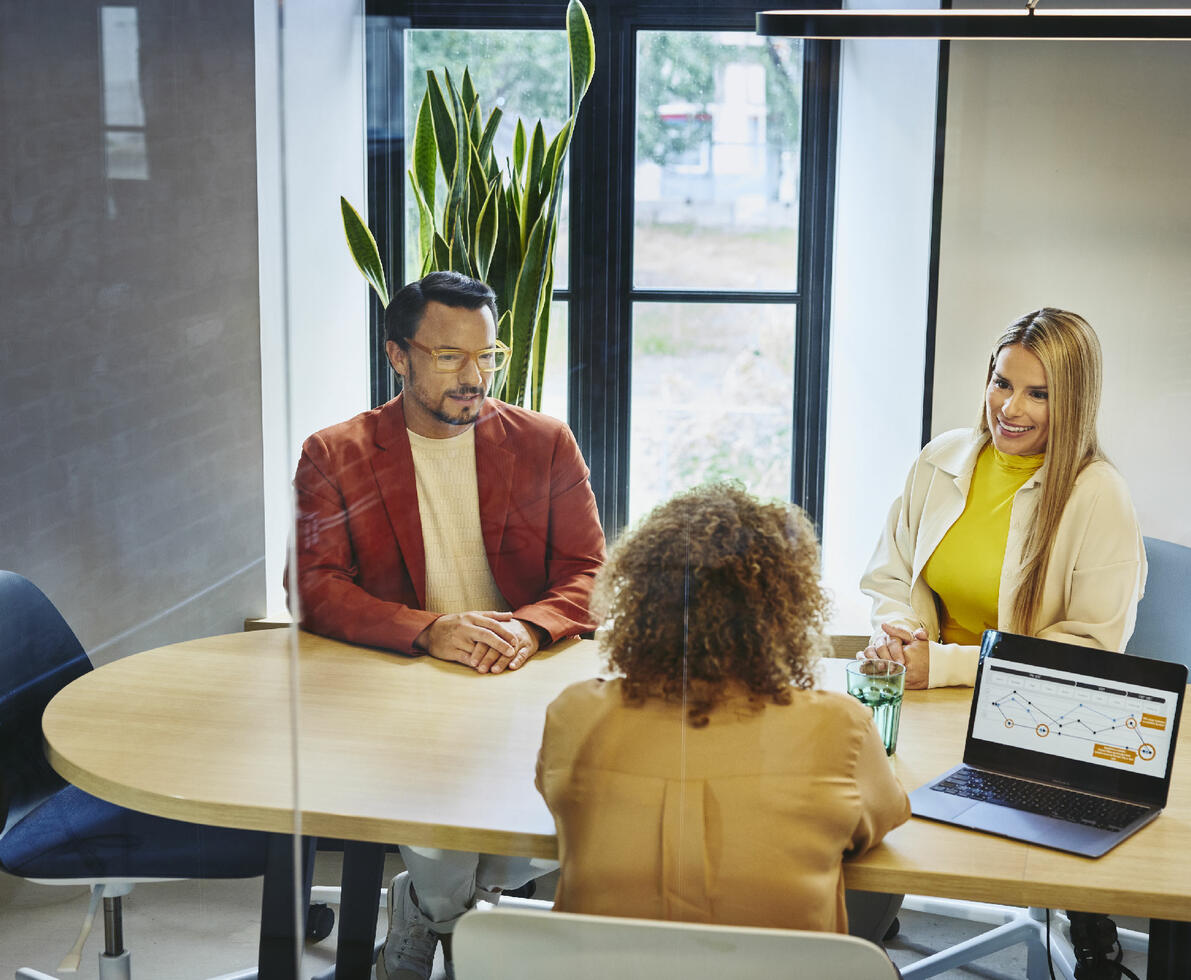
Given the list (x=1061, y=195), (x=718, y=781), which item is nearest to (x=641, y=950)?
(x=718, y=781)

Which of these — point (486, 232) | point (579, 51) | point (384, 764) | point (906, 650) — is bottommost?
point (384, 764)

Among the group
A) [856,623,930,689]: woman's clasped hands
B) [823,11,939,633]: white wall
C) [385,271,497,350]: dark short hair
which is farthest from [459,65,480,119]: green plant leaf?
[856,623,930,689]: woman's clasped hands

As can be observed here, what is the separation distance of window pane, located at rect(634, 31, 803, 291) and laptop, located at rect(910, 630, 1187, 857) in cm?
57

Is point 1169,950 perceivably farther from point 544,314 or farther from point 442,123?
point 442,123

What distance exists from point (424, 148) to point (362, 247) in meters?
0.14

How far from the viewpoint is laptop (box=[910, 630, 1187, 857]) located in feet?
4.34

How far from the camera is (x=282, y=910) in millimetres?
1562

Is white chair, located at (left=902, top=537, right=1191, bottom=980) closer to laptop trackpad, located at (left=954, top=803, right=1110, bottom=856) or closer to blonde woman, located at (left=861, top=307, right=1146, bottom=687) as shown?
blonde woman, located at (left=861, top=307, right=1146, bottom=687)

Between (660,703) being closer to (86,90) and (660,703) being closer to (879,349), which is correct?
(879,349)

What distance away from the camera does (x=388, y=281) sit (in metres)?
1.43

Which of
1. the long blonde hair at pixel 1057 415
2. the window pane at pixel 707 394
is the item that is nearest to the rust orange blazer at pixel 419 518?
the window pane at pixel 707 394

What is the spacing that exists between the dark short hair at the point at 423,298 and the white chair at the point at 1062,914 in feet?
3.10

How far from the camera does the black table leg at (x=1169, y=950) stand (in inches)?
53.1

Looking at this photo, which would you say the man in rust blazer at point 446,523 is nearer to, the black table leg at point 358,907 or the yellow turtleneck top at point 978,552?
the black table leg at point 358,907
